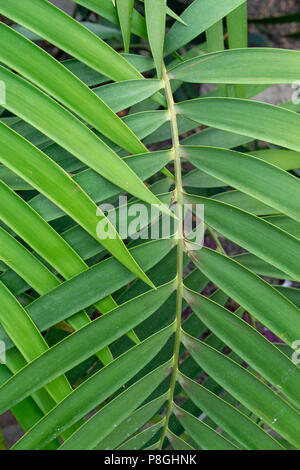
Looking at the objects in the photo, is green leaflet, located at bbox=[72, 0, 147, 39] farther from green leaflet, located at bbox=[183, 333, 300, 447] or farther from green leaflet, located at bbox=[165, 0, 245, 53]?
green leaflet, located at bbox=[183, 333, 300, 447]

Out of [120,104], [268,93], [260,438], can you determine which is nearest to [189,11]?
[120,104]

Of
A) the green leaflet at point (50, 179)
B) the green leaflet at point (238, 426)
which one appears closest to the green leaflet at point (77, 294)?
the green leaflet at point (50, 179)

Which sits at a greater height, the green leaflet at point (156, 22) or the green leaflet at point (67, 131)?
the green leaflet at point (156, 22)

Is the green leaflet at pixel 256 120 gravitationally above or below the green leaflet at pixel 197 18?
below

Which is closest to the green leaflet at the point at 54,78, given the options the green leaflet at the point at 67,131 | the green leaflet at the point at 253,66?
the green leaflet at the point at 67,131

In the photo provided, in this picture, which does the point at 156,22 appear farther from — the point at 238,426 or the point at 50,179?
the point at 238,426

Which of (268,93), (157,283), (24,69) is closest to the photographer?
(24,69)

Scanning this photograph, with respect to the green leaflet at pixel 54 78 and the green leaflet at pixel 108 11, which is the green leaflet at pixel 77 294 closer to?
the green leaflet at pixel 54 78

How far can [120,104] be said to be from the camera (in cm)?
43

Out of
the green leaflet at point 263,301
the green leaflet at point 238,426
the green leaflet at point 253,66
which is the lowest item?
the green leaflet at point 238,426

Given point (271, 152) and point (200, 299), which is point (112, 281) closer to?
point (200, 299)

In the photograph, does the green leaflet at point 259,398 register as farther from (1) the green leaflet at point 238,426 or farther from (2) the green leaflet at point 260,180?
(2) the green leaflet at point 260,180

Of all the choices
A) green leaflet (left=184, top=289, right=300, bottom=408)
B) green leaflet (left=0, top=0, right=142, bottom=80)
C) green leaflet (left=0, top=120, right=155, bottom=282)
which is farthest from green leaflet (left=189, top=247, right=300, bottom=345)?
green leaflet (left=0, top=0, right=142, bottom=80)

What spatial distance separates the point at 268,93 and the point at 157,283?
1020mm
